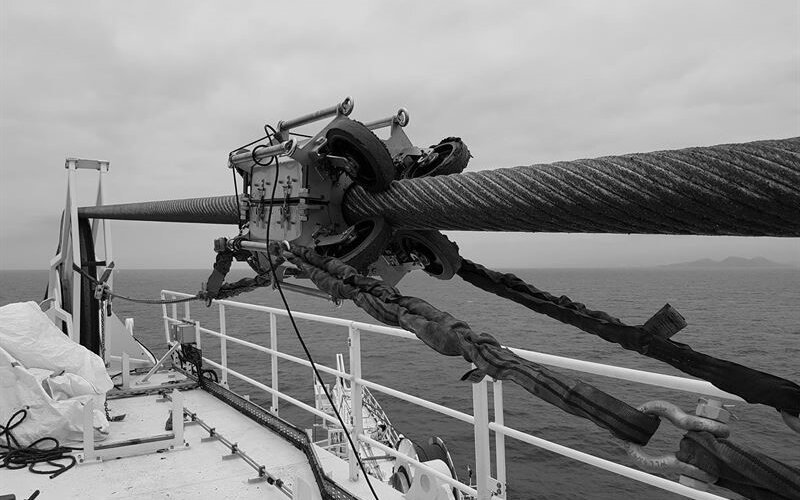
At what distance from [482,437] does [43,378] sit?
3.88m

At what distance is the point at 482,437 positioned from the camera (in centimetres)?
298

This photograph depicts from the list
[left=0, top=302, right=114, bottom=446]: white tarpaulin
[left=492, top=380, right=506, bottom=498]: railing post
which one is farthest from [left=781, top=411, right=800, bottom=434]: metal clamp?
[left=0, top=302, right=114, bottom=446]: white tarpaulin

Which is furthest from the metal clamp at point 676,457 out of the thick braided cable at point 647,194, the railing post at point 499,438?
the railing post at point 499,438

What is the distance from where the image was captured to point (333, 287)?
1.72 m

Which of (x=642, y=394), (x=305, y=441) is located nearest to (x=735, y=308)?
(x=642, y=394)

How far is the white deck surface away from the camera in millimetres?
3875

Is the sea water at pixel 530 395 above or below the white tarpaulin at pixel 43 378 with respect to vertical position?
below

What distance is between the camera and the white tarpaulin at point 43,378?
4.62m

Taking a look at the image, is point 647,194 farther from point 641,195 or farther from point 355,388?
point 355,388

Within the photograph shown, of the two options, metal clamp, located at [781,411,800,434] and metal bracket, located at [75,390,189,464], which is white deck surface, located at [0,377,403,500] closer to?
metal bracket, located at [75,390,189,464]

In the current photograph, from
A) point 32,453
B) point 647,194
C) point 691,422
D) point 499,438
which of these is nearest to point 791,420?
point 691,422

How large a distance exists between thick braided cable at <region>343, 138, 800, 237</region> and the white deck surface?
291cm

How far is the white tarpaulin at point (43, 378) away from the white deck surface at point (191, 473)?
0.41 meters

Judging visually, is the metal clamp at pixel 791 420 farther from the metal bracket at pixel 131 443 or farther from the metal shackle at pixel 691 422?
the metal bracket at pixel 131 443
